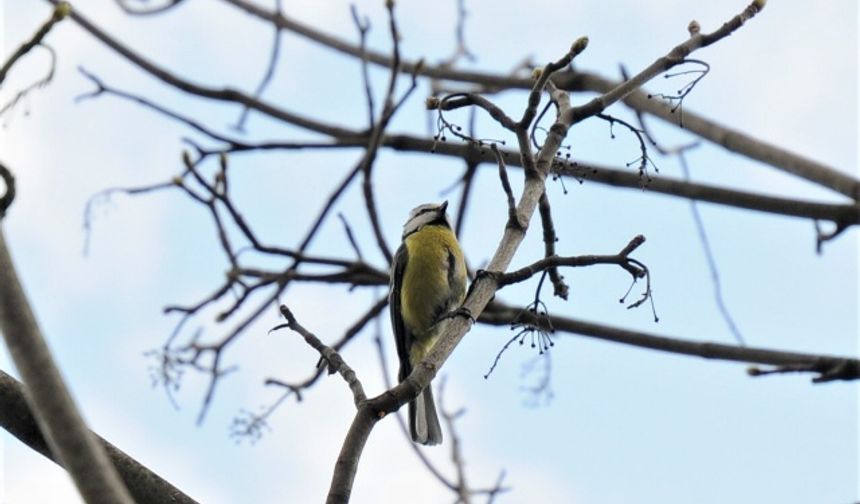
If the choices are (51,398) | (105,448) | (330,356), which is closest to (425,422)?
(330,356)

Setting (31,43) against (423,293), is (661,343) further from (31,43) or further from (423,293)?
(31,43)

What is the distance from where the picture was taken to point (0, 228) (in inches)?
60.0

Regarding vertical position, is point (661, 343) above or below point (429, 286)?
below

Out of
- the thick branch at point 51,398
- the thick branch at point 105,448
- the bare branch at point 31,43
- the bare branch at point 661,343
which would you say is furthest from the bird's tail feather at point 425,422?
the thick branch at point 51,398

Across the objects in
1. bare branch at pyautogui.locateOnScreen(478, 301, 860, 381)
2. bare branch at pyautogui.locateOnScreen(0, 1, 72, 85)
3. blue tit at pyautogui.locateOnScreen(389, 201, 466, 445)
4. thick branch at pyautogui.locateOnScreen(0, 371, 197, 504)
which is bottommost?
thick branch at pyautogui.locateOnScreen(0, 371, 197, 504)

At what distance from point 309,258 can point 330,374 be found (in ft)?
8.22

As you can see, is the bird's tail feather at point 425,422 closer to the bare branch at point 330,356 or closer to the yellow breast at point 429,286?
the yellow breast at point 429,286

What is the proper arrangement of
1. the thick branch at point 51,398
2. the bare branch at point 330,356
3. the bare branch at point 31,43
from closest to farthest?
the thick branch at point 51,398 < the bare branch at point 31,43 < the bare branch at point 330,356

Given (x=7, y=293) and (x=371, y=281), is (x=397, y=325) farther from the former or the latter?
(x=7, y=293)

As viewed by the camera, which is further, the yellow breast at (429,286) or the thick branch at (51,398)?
the yellow breast at (429,286)

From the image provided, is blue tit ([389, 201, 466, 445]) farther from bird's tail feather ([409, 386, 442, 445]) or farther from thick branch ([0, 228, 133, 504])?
thick branch ([0, 228, 133, 504])

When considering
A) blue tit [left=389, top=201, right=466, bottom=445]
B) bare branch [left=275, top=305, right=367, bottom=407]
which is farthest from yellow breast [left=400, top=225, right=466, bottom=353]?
bare branch [left=275, top=305, right=367, bottom=407]

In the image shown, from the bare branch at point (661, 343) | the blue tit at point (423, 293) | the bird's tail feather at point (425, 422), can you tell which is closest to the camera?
the bare branch at point (661, 343)

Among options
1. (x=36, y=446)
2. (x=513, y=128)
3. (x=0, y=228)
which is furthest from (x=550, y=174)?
(x=0, y=228)
